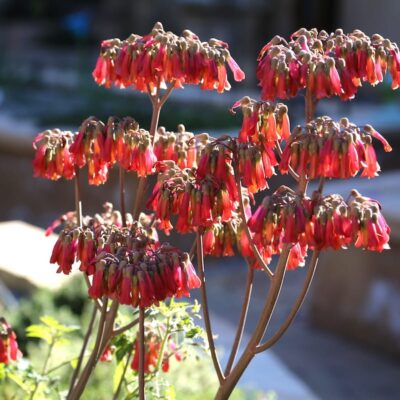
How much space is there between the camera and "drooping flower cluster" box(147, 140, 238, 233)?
2154mm

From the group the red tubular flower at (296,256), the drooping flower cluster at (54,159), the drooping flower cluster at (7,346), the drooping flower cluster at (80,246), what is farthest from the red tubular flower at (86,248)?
the drooping flower cluster at (7,346)

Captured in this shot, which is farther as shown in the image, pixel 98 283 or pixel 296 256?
pixel 296 256

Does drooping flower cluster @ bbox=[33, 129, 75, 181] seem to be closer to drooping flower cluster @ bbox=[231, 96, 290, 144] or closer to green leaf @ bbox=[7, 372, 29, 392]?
drooping flower cluster @ bbox=[231, 96, 290, 144]

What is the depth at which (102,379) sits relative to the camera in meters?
4.19

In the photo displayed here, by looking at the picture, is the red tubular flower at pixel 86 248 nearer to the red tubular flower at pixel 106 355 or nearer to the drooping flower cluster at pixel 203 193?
the drooping flower cluster at pixel 203 193

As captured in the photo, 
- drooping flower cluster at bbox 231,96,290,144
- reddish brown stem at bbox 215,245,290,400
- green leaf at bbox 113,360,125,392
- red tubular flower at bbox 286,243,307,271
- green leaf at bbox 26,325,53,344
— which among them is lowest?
green leaf at bbox 113,360,125,392

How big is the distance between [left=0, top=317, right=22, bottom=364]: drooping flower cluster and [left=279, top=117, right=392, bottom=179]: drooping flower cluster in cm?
104

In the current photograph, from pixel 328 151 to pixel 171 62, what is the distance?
A: 503mm

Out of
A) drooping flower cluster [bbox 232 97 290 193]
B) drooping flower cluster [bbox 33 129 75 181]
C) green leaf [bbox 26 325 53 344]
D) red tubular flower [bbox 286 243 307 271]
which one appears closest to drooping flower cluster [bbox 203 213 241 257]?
red tubular flower [bbox 286 243 307 271]

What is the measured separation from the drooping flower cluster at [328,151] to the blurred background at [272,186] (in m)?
2.35

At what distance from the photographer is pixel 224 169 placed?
85.2 inches

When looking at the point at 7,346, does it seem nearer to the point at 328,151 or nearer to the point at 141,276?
the point at 141,276

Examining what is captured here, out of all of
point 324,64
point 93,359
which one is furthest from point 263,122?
point 93,359

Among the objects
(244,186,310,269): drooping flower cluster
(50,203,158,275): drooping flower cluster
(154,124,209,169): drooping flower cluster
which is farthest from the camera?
(154,124,209,169): drooping flower cluster
